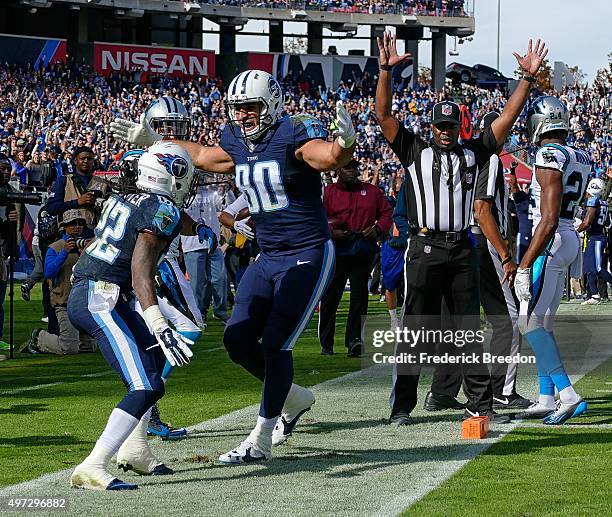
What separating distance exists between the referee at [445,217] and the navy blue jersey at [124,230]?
1954 mm

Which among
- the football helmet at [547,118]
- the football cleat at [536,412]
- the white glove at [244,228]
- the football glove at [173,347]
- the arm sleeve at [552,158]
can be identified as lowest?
the football cleat at [536,412]

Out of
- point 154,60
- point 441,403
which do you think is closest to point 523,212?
point 441,403

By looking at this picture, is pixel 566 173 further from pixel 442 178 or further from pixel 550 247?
pixel 442 178

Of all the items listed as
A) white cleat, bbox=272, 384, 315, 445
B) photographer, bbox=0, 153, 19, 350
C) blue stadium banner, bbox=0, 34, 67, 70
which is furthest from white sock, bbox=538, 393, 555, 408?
blue stadium banner, bbox=0, 34, 67, 70

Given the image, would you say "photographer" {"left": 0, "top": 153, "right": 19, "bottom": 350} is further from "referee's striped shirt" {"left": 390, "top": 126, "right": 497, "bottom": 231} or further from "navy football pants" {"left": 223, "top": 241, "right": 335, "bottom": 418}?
"navy football pants" {"left": 223, "top": 241, "right": 335, "bottom": 418}

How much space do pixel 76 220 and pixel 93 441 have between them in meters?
4.77

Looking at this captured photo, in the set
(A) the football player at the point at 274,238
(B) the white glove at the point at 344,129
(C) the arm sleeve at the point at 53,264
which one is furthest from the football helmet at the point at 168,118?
(C) the arm sleeve at the point at 53,264

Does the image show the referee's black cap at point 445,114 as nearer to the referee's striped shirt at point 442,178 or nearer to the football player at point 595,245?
the referee's striped shirt at point 442,178

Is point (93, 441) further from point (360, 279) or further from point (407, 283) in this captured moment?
point (360, 279)

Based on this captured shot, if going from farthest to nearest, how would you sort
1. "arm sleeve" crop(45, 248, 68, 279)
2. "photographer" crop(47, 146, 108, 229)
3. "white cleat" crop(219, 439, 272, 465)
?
"arm sleeve" crop(45, 248, 68, 279)
"photographer" crop(47, 146, 108, 229)
"white cleat" crop(219, 439, 272, 465)

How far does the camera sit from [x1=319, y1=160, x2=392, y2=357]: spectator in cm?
1120

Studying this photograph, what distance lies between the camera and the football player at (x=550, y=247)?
23.4ft

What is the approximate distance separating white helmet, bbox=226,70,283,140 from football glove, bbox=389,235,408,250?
5.78m

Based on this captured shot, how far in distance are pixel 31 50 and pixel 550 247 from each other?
33075mm
